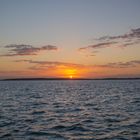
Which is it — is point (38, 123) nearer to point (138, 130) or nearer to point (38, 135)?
point (38, 135)

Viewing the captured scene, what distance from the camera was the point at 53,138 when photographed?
69.5 feet

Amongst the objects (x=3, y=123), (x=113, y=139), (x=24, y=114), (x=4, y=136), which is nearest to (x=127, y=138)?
(x=113, y=139)

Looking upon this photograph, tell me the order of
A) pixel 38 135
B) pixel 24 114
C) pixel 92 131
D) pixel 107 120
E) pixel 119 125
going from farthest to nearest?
pixel 24 114, pixel 107 120, pixel 119 125, pixel 92 131, pixel 38 135

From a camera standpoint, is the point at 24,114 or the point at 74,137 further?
the point at 24,114

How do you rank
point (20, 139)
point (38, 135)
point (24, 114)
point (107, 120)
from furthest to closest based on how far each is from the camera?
point (24, 114), point (107, 120), point (38, 135), point (20, 139)

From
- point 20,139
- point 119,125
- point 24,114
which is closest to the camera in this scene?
point 20,139

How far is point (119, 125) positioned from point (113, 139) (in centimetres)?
525

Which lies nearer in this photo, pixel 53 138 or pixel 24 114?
pixel 53 138

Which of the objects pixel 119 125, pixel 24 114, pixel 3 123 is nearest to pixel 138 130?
pixel 119 125

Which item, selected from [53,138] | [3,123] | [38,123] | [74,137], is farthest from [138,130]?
[3,123]

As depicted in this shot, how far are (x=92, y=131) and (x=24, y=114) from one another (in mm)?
11914

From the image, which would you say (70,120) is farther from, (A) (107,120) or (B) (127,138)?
(B) (127,138)

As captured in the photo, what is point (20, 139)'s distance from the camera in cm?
2072

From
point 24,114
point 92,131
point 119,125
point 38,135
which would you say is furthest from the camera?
point 24,114
